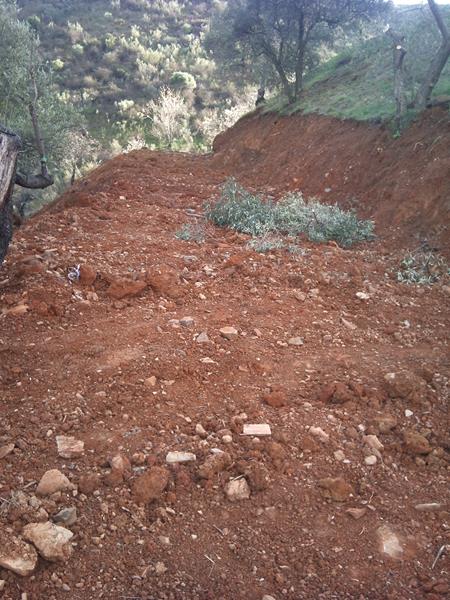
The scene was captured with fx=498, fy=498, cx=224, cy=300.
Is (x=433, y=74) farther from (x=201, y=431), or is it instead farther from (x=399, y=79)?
(x=201, y=431)

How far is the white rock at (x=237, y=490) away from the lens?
8.14 ft

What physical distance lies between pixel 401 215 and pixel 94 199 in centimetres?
471

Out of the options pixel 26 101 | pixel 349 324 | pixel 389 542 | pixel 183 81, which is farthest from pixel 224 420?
pixel 183 81

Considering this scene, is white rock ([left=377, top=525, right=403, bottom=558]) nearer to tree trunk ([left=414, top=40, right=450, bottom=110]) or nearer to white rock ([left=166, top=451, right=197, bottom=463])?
white rock ([left=166, top=451, right=197, bottom=463])

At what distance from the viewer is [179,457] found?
2652mm

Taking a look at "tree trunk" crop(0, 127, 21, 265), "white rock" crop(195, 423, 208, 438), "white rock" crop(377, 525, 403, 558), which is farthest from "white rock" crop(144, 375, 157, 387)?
"white rock" crop(377, 525, 403, 558)

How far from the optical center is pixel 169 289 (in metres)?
4.70

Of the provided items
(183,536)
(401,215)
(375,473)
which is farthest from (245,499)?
(401,215)

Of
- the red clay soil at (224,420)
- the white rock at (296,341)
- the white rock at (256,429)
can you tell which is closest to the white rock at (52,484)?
the red clay soil at (224,420)

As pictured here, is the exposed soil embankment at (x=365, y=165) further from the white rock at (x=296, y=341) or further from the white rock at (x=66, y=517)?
the white rock at (x=66, y=517)

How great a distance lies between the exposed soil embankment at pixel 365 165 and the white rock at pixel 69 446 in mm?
4886

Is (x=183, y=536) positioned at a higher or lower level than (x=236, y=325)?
lower

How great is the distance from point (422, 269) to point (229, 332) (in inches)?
106

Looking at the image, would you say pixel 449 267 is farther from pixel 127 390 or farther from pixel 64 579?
pixel 64 579
